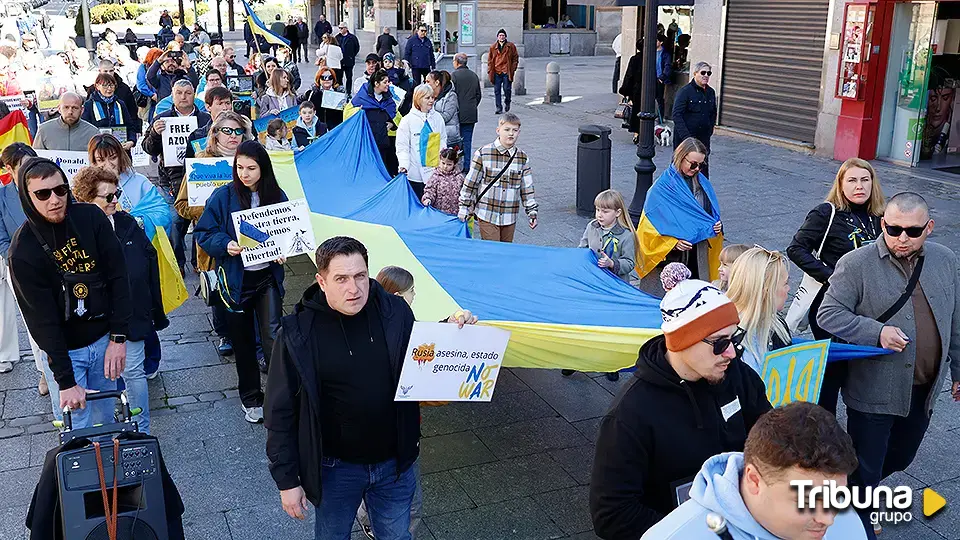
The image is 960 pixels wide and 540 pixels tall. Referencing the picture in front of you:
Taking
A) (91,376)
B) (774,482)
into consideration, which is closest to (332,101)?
(91,376)

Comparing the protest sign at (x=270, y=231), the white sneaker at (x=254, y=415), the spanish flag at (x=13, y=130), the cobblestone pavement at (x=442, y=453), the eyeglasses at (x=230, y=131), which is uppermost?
the eyeglasses at (x=230, y=131)

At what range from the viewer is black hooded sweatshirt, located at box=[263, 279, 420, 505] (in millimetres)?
3926

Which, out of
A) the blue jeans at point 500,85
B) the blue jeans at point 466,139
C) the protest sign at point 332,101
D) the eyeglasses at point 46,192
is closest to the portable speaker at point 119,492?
the eyeglasses at point 46,192

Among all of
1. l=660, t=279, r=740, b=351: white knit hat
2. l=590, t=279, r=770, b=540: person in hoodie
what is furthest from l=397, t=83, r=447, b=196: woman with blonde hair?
l=590, t=279, r=770, b=540: person in hoodie

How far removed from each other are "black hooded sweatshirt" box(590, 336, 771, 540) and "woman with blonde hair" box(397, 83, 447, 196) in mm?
7216

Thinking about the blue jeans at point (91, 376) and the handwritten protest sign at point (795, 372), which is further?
the blue jeans at point (91, 376)

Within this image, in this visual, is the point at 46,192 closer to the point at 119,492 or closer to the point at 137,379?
the point at 137,379

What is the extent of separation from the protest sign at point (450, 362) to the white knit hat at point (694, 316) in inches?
51.4

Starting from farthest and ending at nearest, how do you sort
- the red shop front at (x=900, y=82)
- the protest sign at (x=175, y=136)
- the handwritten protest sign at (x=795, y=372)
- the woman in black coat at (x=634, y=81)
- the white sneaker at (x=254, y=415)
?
the woman in black coat at (x=634, y=81) → the red shop front at (x=900, y=82) → the protest sign at (x=175, y=136) → the white sneaker at (x=254, y=415) → the handwritten protest sign at (x=795, y=372)

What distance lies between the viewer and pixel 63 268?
502 centimetres

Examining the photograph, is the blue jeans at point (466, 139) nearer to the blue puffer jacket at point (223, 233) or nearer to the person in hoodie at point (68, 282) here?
the blue puffer jacket at point (223, 233)

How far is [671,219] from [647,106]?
417 cm

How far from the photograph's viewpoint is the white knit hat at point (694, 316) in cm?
317

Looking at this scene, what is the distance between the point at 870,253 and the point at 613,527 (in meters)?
2.39
